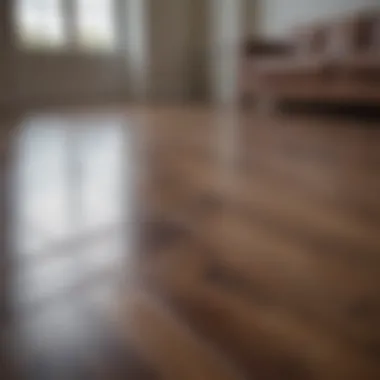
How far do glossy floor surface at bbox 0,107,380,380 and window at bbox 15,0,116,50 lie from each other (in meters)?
3.19

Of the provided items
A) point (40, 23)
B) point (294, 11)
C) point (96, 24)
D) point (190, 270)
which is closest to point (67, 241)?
point (190, 270)

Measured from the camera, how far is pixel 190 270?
0.68 meters

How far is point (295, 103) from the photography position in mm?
3740

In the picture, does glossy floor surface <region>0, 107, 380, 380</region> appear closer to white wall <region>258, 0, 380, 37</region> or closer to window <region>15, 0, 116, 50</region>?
white wall <region>258, 0, 380, 37</region>

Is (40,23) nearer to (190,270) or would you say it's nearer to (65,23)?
(65,23)

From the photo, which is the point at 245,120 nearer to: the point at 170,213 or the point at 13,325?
Result: the point at 170,213

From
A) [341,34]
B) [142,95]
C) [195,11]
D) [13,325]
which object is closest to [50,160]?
[13,325]

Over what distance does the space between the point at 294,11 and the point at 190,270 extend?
3836 mm

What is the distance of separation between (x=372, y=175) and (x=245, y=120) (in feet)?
5.81

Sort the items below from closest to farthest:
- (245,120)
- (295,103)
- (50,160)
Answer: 1. (50,160)
2. (245,120)
3. (295,103)

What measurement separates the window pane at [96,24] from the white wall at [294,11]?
133 cm

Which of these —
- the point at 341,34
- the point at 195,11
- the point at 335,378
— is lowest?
the point at 335,378

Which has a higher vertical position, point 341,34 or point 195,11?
point 195,11

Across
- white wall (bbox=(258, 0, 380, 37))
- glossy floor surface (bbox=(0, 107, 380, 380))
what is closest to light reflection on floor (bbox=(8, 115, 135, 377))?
glossy floor surface (bbox=(0, 107, 380, 380))
